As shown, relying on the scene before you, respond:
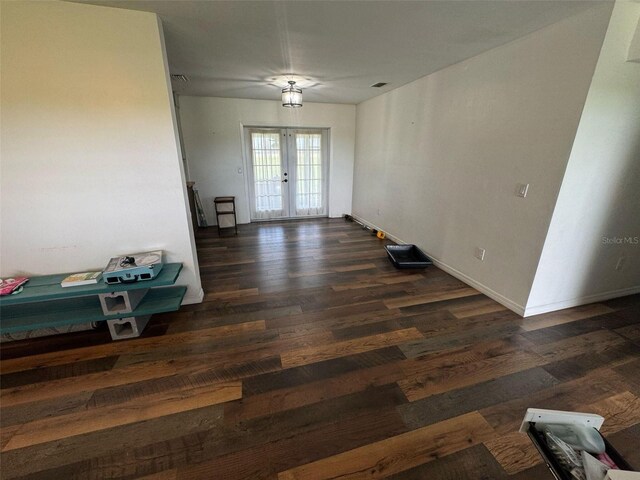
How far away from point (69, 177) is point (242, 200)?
3.52 meters

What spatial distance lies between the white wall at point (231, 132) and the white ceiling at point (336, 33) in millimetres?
Answer: 1434

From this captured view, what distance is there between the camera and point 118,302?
220 cm

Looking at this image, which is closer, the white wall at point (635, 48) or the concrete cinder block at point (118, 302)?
the white wall at point (635, 48)

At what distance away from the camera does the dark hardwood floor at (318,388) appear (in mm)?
1320

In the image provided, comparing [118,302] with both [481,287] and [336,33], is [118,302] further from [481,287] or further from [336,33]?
[481,287]

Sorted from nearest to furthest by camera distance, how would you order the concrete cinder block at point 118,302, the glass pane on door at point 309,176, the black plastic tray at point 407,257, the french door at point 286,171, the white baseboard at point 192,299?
the concrete cinder block at point 118,302, the white baseboard at point 192,299, the black plastic tray at point 407,257, the french door at point 286,171, the glass pane on door at point 309,176

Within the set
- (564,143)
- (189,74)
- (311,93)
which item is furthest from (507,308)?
(189,74)

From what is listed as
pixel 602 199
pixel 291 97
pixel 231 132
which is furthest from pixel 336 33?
pixel 231 132

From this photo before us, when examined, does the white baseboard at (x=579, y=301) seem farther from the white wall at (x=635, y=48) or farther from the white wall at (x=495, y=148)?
the white wall at (x=635, y=48)

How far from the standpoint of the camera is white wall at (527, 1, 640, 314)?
189cm

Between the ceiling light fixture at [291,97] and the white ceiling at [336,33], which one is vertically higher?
the white ceiling at [336,33]

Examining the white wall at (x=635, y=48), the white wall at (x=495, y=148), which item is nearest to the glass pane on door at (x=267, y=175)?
the white wall at (x=495, y=148)

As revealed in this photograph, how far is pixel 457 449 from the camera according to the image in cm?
137

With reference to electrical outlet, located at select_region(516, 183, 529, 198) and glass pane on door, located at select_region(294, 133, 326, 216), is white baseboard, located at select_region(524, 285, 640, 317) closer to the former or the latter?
electrical outlet, located at select_region(516, 183, 529, 198)
